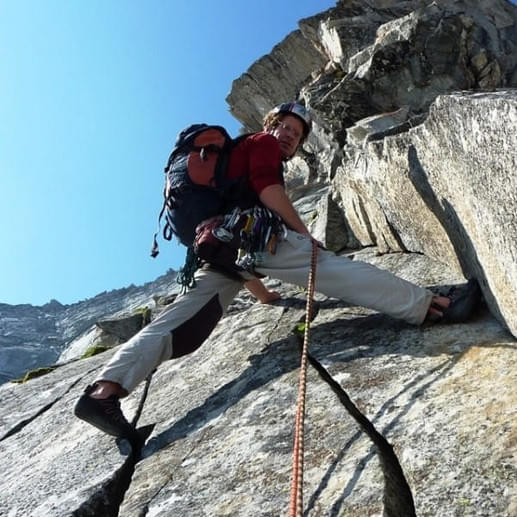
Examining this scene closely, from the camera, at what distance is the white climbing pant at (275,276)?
5602 mm

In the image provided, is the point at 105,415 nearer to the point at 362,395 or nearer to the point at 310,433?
the point at 310,433

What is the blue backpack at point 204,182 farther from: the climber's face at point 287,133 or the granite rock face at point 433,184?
the granite rock face at point 433,184

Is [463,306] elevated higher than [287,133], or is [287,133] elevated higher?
[287,133]

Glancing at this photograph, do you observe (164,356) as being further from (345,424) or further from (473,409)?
(473,409)

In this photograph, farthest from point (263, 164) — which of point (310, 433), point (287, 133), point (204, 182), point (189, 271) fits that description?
point (310, 433)

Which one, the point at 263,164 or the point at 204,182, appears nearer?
the point at 263,164

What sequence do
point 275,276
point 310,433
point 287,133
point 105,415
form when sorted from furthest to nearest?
point 287,133
point 275,276
point 105,415
point 310,433

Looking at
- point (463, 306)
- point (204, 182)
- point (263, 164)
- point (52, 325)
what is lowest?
point (52, 325)

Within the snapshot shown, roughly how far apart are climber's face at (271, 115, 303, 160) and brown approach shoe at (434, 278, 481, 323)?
3.23 metres

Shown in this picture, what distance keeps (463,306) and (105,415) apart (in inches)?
153

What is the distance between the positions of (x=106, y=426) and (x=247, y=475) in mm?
1971

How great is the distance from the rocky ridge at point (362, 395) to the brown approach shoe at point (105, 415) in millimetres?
196

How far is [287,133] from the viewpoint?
734 cm

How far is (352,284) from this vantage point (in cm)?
596
